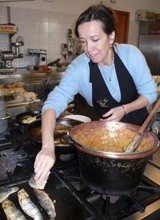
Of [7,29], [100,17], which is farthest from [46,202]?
[7,29]

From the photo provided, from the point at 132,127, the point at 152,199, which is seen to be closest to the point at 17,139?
the point at 132,127

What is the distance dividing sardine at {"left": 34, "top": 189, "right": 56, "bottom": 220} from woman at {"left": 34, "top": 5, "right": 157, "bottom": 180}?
345 millimetres

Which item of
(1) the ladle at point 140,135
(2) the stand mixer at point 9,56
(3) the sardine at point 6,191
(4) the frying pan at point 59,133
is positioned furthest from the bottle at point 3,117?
(2) the stand mixer at point 9,56

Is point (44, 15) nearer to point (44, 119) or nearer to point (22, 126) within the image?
point (22, 126)

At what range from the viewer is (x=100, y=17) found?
1.18 m

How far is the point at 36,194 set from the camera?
87 centimetres

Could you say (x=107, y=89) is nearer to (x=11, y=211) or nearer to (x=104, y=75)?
(x=104, y=75)

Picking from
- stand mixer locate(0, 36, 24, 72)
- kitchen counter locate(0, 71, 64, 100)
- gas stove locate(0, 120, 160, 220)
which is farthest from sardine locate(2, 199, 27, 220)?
stand mixer locate(0, 36, 24, 72)

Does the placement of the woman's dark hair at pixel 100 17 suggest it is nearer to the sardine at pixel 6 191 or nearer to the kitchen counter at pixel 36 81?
the sardine at pixel 6 191

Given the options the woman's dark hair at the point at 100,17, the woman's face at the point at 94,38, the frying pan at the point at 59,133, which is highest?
the woman's dark hair at the point at 100,17

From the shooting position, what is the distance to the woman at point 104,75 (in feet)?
3.83

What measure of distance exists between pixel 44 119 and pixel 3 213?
417 mm

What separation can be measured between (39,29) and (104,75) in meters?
3.14

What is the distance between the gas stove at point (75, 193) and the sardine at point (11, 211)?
2cm
